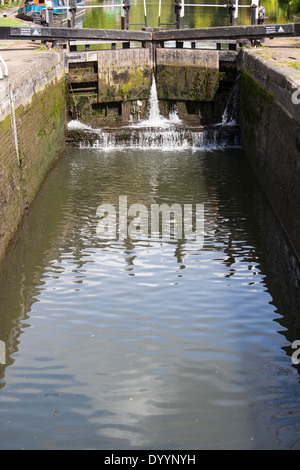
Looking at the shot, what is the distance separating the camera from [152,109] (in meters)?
15.3

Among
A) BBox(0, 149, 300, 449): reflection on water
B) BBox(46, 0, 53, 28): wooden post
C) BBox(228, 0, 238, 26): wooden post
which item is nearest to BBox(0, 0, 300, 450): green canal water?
BBox(0, 149, 300, 449): reflection on water

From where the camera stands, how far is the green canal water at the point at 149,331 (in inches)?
178

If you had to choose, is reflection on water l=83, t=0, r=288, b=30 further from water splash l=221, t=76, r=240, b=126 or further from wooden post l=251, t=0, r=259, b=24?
water splash l=221, t=76, r=240, b=126

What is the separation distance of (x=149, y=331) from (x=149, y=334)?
54 mm

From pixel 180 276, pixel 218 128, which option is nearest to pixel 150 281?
pixel 180 276

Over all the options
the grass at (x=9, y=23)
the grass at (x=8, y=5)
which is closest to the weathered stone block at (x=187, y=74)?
the grass at (x=9, y=23)

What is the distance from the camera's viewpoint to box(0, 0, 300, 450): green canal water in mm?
4527

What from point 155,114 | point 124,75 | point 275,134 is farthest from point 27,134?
point 155,114

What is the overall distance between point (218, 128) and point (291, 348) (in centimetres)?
878

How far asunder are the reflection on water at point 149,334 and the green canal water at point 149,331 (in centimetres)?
1

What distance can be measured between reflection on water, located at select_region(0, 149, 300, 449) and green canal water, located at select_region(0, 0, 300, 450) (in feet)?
0.04

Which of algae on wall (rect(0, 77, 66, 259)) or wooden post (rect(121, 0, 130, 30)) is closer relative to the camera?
algae on wall (rect(0, 77, 66, 259))

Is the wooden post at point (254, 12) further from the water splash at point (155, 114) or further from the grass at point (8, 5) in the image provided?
the grass at point (8, 5)

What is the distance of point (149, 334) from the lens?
582 cm
